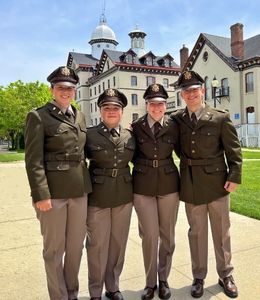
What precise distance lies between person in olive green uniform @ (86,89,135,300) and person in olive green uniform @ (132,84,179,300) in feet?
0.50

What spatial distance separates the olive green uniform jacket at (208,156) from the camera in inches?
142

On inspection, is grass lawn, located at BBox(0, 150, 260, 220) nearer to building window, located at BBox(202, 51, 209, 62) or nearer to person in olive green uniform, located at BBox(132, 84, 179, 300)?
person in olive green uniform, located at BBox(132, 84, 179, 300)

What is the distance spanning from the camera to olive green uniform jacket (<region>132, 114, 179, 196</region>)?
354 centimetres

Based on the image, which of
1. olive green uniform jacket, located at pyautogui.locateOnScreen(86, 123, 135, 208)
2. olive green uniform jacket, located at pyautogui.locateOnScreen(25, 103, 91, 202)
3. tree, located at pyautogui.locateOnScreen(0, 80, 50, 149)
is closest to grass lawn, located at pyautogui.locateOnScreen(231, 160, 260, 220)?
olive green uniform jacket, located at pyautogui.locateOnScreen(86, 123, 135, 208)

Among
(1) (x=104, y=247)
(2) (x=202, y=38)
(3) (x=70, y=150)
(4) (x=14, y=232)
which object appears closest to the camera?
(3) (x=70, y=150)

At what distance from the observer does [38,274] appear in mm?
4156

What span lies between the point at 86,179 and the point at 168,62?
180ft

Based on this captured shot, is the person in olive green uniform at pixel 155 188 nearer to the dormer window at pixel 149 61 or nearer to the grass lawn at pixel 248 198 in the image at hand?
the grass lawn at pixel 248 198

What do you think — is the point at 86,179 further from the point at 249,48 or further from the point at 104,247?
the point at 249,48

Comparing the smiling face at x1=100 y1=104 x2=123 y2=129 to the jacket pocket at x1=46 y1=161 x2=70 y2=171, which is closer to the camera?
the jacket pocket at x1=46 y1=161 x2=70 y2=171

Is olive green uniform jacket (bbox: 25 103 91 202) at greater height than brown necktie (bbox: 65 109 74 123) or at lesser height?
lesser

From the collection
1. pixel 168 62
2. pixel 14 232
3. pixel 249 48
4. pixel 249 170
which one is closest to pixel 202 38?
pixel 249 48

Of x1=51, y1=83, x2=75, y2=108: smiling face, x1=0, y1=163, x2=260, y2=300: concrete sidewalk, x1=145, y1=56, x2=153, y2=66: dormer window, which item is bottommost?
x1=0, y1=163, x2=260, y2=300: concrete sidewalk

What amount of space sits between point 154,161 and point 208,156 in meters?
0.58
